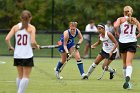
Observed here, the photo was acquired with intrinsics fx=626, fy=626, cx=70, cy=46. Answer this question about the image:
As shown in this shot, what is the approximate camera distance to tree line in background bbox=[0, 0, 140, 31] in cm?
3384

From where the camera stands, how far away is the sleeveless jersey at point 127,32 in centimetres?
1512

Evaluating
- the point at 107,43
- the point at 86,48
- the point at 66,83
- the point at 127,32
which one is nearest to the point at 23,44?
the point at 127,32

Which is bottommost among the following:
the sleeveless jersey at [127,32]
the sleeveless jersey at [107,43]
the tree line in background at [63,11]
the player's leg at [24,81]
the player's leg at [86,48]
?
the player's leg at [86,48]

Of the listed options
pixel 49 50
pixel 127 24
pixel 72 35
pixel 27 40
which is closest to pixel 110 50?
pixel 72 35

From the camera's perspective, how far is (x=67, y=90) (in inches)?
576

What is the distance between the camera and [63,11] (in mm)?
34500

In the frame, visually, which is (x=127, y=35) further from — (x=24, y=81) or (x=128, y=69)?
(x=24, y=81)

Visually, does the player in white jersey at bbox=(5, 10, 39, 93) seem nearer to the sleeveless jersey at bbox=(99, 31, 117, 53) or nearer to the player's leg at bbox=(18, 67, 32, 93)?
the player's leg at bbox=(18, 67, 32, 93)

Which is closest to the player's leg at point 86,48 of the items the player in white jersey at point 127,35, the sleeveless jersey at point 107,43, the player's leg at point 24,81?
the sleeveless jersey at point 107,43

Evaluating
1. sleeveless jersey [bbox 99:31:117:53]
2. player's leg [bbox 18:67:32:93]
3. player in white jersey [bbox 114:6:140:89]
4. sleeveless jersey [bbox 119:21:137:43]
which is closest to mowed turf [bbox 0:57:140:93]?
player in white jersey [bbox 114:6:140:89]

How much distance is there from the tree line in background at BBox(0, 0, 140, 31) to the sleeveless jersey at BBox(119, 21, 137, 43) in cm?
1685

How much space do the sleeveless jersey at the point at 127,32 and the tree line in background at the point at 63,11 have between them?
55.3 feet

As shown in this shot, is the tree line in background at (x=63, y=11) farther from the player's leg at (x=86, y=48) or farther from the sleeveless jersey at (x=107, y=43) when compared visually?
the sleeveless jersey at (x=107, y=43)

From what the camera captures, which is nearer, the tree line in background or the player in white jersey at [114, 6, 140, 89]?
the player in white jersey at [114, 6, 140, 89]
